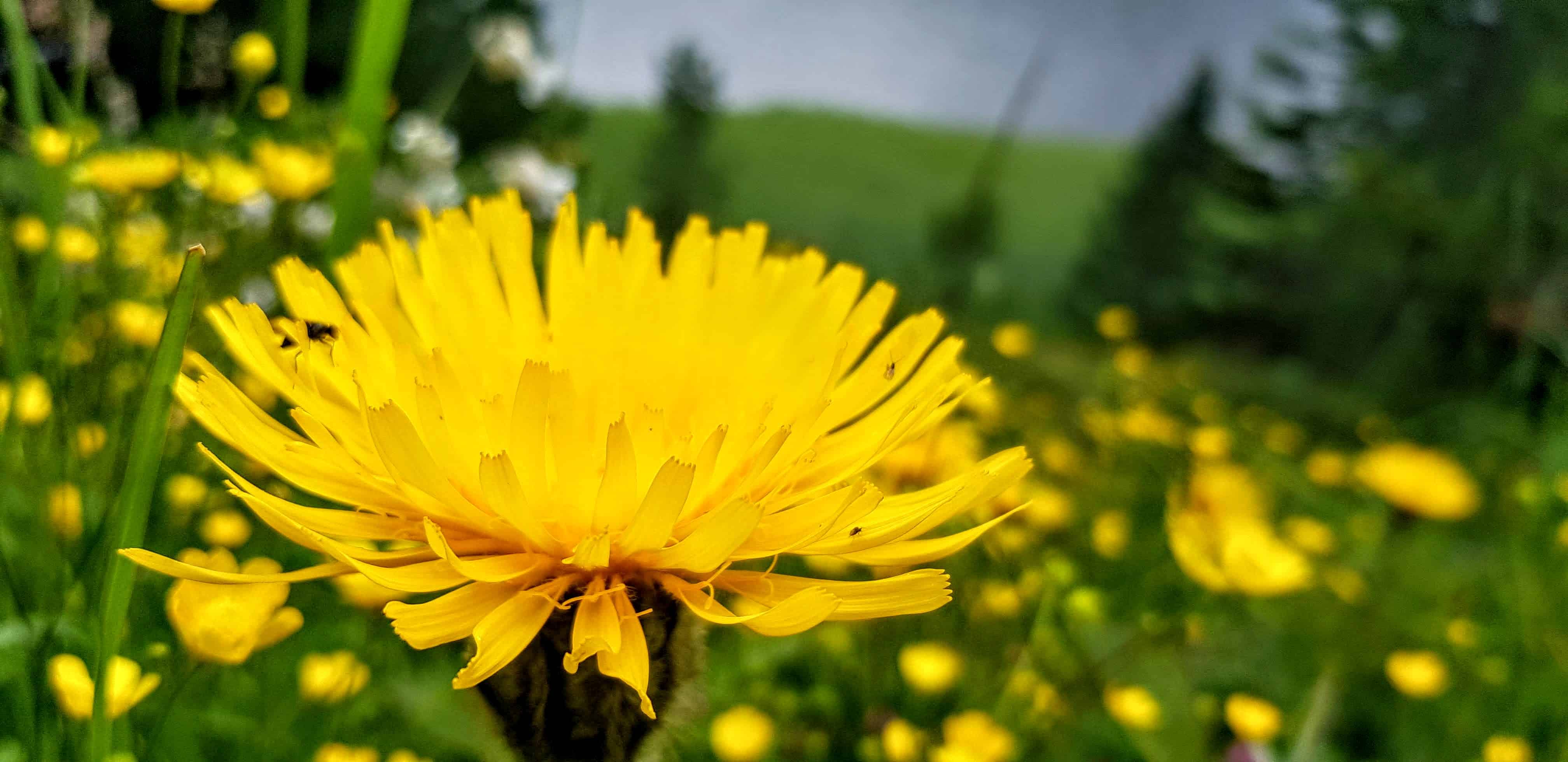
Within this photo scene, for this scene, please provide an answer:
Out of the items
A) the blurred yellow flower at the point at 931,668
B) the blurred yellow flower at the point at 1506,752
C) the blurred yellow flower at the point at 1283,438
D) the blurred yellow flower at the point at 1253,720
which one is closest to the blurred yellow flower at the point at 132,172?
the blurred yellow flower at the point at 931,668

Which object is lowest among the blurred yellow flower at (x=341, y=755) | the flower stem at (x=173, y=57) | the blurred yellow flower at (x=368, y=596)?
the blurred yellow flower at (x=341, y=755)

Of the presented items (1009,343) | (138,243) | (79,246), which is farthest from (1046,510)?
(138,243)

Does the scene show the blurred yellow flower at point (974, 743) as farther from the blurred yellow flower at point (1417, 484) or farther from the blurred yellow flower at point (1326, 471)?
the blurred yellow flower at point (1326, 471)

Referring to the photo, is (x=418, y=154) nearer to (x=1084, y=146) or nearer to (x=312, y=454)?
(x=312, y=454)

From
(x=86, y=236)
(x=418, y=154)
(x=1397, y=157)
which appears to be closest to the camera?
(x=86, y=236)

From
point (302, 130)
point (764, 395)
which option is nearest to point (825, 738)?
point (764, 395)

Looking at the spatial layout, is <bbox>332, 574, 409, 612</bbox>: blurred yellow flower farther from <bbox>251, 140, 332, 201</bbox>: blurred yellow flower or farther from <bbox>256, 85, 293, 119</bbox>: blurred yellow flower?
<bbox>251, 140, 332, 201</bbox>: blurred yellow flower

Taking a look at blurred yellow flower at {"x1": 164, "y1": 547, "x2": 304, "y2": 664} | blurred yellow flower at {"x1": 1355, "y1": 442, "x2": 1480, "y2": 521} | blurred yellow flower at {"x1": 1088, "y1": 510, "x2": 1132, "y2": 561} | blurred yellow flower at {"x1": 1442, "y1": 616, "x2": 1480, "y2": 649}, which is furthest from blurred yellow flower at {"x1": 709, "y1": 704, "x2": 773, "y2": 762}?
blurred yellow flower at {"x1": 1355, "y1": 442, "x2": 1480, "y2": 521}

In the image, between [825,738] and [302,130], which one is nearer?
[825,738]
